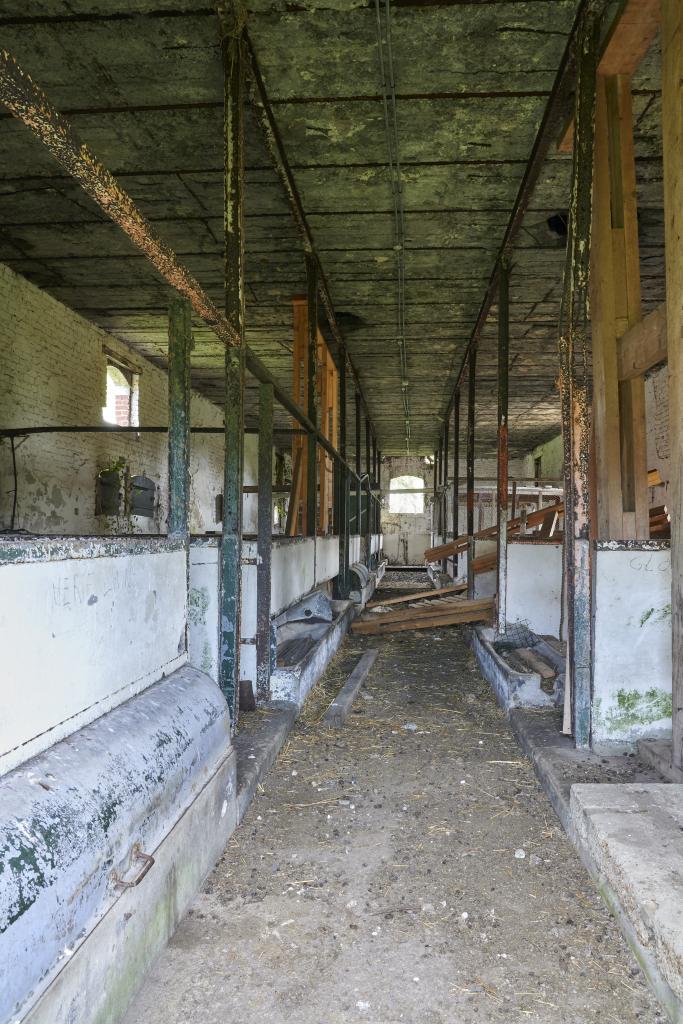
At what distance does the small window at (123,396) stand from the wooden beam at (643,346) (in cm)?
901

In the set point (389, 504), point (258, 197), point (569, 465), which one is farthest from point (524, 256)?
point (389, 504)

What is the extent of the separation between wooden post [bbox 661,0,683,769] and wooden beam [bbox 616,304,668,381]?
270 millimetres

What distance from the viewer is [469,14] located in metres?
3.86

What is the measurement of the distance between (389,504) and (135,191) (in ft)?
66.2

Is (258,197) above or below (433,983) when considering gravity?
above

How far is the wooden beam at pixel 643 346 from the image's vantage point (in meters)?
3.00

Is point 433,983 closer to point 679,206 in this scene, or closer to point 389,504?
point 679,206

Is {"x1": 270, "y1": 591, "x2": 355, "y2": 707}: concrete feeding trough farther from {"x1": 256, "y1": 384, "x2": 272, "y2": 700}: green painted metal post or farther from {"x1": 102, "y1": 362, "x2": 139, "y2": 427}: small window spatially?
{"x1": 102, "y1": 362, "x2": 139, "y2": 427}: small window

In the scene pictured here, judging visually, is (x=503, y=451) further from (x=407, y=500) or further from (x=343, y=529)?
(x=407, y=500)

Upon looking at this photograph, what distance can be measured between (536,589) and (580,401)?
10.0 feet

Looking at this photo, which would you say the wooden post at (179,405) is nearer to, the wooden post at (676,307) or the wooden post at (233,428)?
the wooden post at (233,428)

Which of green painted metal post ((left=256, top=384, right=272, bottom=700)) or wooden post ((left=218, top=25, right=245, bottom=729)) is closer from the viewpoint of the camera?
wooden post ((left=218, top=25, right=245, bottom=729))

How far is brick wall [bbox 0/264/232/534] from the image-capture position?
768cm

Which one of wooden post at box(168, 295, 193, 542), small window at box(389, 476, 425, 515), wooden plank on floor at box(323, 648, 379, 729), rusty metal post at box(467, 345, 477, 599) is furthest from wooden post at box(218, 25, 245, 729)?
small window at box(389, 476, 425, 515)
